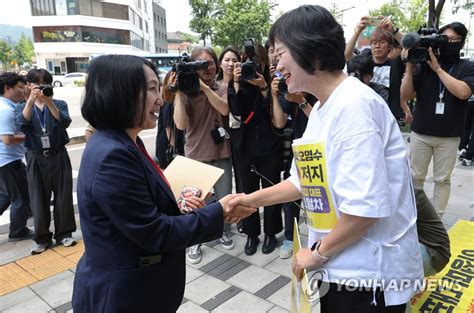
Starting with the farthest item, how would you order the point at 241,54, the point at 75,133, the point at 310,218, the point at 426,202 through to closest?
the point at 75,133 → the point at 241,54 → the point at 426,202 → the point at 310,218

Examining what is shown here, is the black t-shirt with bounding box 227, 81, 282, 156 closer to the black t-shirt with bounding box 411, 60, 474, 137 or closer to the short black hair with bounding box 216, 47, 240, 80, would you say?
the short black hair with bounding box 216, 47, 240, 80

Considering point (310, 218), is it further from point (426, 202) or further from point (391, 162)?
point (426, 202)

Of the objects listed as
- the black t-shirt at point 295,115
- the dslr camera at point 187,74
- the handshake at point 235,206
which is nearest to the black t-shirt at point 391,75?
the black t-shirt at point 295,115

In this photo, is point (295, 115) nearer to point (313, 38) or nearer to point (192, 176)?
point (192, 176)

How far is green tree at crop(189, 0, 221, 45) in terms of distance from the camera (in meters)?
28.2

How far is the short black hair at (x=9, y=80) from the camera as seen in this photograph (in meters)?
3.66

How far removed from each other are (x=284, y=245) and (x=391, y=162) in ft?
A: 7.30

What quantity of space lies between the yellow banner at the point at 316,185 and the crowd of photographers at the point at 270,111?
5.55 ft

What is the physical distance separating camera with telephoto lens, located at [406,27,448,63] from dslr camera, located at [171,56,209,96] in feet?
5.82

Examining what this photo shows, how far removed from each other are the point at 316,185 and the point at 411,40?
250cm

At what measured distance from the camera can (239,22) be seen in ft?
89.6

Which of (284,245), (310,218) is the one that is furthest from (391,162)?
(284,245)

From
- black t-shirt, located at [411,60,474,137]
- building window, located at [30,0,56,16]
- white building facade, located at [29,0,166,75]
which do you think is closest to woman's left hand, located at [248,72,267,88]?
black t-shirt, located at [411,60,474,137]

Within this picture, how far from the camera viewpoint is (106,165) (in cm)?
118
